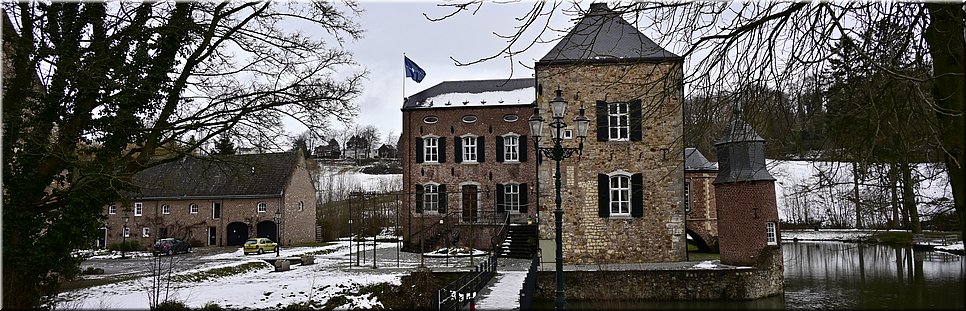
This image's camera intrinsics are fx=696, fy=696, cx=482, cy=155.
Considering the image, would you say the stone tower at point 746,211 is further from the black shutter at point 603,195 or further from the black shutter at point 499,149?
the black shutter at point 499,149

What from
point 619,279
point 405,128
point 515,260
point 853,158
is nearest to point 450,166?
point 405,128

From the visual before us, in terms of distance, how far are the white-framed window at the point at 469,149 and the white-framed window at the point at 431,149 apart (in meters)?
1.20

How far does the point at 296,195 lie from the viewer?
40438 millimetres

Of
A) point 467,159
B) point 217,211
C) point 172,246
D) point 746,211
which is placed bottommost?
point 172,246

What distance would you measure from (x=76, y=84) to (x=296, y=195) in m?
29.0

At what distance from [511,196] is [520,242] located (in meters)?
3.97

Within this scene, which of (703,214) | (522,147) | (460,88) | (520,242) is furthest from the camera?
(460,88)

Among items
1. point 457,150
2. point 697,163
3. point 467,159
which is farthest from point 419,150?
point 697,163

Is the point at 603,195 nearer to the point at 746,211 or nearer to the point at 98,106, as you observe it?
the point at 746,211

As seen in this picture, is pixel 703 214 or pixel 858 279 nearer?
pixel 858 279

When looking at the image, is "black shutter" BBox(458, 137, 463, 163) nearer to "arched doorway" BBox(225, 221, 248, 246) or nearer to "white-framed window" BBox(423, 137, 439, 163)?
"white-framed window" BBox(423, 137, 439, 163)

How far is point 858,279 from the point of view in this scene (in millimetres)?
20906

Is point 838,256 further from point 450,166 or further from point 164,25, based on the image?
point 164,25

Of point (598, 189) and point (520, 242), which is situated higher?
point (598, 189)
